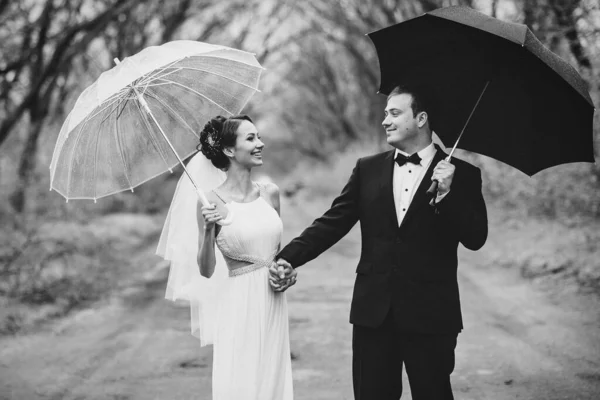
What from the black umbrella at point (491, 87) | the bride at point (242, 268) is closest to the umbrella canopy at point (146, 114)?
the bride at point (242, 268)

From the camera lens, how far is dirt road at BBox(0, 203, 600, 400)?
5848 millimetres

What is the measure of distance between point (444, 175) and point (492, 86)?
693 millimetres

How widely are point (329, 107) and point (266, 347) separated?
31590mm

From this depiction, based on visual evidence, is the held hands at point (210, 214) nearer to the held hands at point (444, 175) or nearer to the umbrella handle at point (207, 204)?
the umbrella handle at point (207, 204)

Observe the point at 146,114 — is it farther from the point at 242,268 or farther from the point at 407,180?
the point at 407,180

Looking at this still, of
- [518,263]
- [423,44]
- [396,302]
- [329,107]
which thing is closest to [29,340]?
[396,302]

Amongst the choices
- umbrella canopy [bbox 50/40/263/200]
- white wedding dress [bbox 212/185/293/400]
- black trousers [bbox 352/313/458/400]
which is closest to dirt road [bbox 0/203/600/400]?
white wedding dress [bbox 212/185/293/400]

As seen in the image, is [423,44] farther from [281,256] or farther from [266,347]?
[266,347]

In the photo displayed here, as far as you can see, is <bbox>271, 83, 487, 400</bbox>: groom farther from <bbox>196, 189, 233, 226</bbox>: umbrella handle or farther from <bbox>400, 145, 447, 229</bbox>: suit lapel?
<bbox>196, 189, 233, 226</bbox>: umbrella handle

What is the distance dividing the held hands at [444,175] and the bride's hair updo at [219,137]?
4.46 feet

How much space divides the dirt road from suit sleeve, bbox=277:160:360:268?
6.22ft

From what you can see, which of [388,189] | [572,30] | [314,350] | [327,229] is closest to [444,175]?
[388,189]

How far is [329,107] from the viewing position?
1393 inches

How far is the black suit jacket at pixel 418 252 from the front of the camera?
3.80 metres
